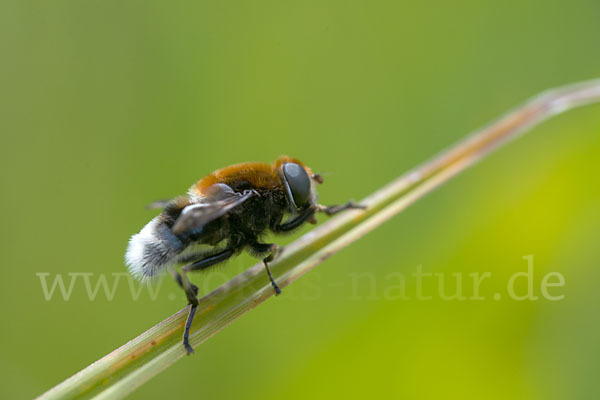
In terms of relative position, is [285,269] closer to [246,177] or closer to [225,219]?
[225,219]

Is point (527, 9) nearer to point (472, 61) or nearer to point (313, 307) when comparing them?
point (472, 61)

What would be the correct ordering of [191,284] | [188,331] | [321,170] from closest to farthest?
[188,331]
[191,284]
[321,170]

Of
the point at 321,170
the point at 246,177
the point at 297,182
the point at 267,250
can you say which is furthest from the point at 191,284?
the point at 321,170

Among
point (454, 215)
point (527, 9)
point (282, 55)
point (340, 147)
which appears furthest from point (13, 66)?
point (527, 9)

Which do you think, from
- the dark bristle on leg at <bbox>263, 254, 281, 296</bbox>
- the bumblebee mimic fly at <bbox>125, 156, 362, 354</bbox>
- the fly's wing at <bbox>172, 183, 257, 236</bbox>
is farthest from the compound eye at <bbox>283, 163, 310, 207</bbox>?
the dark bristle on leg at <bbox>263, 254, 281, 296</bbox>

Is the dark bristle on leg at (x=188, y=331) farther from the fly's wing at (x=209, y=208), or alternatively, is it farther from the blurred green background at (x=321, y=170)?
the blurred green background at (x=321, y=170)

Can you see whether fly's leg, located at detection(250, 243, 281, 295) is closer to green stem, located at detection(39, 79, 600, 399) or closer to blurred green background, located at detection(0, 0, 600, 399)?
green stem, located at detection(39, 79, 600, 399)
